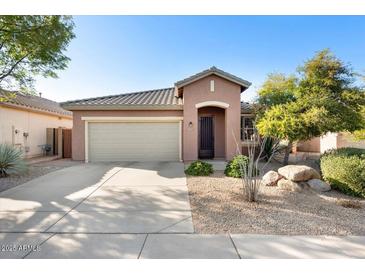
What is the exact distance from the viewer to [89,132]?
12.1 meters

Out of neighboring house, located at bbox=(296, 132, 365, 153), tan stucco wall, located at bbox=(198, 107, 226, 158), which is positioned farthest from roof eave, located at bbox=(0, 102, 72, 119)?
neighboring house, located at bbox=(296, 132, 365, 153)

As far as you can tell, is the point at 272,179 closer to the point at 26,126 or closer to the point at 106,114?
the point at 106,114

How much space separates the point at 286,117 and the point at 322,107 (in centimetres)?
147

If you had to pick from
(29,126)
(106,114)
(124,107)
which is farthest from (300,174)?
(29,126)

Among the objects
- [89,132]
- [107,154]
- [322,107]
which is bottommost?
[107,154]

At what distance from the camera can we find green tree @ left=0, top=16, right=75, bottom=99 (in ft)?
25.0

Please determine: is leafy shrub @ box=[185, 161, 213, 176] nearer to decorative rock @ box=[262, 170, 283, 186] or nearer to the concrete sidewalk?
decorative rock @ box=[262, 170, 283, 186]

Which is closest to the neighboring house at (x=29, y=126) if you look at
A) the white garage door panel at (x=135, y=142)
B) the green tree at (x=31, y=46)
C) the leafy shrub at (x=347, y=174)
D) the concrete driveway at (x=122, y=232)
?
the green tree at (x=31, y=46)

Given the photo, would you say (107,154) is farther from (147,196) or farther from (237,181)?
(237,181)

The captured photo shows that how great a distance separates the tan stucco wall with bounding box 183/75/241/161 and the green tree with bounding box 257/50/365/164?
2597 mm

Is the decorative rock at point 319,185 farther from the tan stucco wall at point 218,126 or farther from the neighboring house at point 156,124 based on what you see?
the tan stucco wall at point 218,126

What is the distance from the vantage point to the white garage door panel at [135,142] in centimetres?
1212
